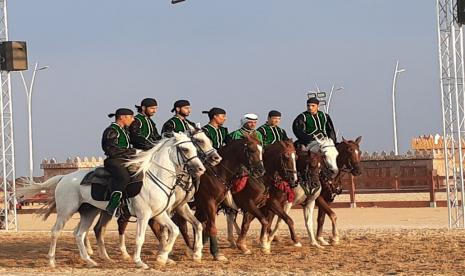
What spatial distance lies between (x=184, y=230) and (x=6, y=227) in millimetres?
11279

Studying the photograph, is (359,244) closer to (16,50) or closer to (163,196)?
(163,196)

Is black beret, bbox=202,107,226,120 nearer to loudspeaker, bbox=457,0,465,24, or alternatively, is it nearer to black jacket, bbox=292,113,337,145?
black jacket, bbox=292,113,337,145

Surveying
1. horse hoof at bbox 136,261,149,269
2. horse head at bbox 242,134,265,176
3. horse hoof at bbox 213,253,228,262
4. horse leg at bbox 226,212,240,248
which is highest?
horse head at bbox 242,134,265,176

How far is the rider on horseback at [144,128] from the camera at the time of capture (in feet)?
50.9

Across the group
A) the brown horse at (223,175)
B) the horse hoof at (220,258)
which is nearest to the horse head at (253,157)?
the brown horse at (223,175)

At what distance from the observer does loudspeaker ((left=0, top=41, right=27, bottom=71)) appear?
82.6ft

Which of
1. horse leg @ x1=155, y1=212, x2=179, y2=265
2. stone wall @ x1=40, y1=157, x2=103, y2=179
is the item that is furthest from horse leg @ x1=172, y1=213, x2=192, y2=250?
stone wall @ x1=40, y1=157, x2=103, y2=179

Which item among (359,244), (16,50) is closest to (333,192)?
(359,244)

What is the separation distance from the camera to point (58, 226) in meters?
15.0

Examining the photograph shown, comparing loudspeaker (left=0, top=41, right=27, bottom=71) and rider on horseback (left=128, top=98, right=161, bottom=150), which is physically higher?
loudspeaker (left=0, top=41, right=27, bottom=71)

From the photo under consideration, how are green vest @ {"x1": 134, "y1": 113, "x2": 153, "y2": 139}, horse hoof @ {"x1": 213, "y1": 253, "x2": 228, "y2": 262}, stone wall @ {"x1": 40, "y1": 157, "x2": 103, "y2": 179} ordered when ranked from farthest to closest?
stone wall @ {"x1": 40, "y1": 157, "x2": 103, "y2": 179} < green vest @ {"x1": 134, "y1": 113, "x2": 153, "y2": 139} < horse hoof @ {"x1": 213, "y1": 253, "x2": 228, "y2": 262}

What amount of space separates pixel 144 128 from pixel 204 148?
65.3 inches

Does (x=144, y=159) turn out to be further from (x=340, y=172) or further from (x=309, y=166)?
(x=340, y=172)

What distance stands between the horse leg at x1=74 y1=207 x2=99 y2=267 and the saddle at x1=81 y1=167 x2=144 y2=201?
0.62 m
